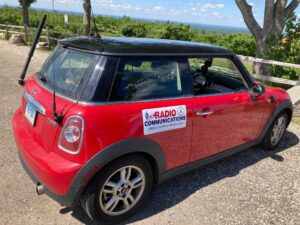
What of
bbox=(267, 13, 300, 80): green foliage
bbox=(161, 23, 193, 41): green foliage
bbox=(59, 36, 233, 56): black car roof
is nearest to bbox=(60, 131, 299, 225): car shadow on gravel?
bbox=(59, 36, 233, 56): black car roof

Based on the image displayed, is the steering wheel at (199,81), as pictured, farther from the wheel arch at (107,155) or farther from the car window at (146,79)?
the wheel arch at (107,155)

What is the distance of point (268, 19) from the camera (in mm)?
9727

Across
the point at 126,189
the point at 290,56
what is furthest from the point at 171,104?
the point at 290,56

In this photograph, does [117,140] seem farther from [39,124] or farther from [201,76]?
[201,76]

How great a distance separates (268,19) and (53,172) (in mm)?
9199

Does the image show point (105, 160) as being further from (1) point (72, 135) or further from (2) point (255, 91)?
(2) point (255, 91)

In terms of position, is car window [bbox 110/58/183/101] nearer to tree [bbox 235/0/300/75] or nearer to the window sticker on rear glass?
the window sticker on rear glass

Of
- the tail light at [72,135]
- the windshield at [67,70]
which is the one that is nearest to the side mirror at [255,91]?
the windshield at [67,70]

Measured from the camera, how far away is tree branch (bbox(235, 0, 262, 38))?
32.7 feet

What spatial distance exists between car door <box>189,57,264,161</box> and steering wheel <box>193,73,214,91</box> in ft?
0.06

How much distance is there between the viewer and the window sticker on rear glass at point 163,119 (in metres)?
2.77

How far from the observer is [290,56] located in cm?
917

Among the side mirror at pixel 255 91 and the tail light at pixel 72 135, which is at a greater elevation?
the side mirror at pixel 255 91

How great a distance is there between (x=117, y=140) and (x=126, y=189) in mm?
569
